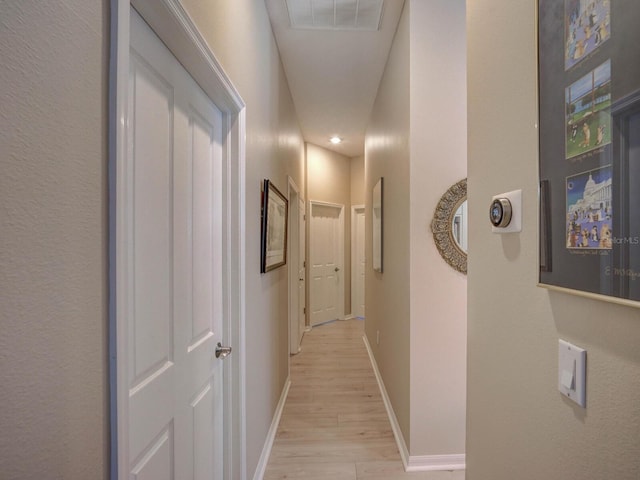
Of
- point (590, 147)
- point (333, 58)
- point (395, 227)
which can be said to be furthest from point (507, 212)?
point (333, 58)

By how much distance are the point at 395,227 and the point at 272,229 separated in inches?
36.8

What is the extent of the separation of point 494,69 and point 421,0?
4.78ft

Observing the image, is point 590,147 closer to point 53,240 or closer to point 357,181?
point 53,240

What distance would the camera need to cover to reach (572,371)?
0.54 m

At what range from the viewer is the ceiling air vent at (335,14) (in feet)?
6.45

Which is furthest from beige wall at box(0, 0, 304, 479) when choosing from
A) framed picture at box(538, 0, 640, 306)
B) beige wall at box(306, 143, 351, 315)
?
beige wall at box(306, 143, 351, 315)

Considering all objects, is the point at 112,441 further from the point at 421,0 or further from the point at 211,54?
the point at 421,0

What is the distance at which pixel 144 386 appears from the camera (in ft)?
2.61

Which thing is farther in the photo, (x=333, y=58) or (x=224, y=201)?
(x=333, y=58)

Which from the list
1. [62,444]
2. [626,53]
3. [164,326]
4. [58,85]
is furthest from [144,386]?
[626,53]

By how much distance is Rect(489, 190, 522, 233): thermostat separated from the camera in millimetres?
698

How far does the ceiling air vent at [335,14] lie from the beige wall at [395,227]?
22cm

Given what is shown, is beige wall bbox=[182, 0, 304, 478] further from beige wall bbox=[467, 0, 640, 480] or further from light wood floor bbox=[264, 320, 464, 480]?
beige wall bbox=[467, 0, 640, 480]

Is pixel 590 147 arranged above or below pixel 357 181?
below
